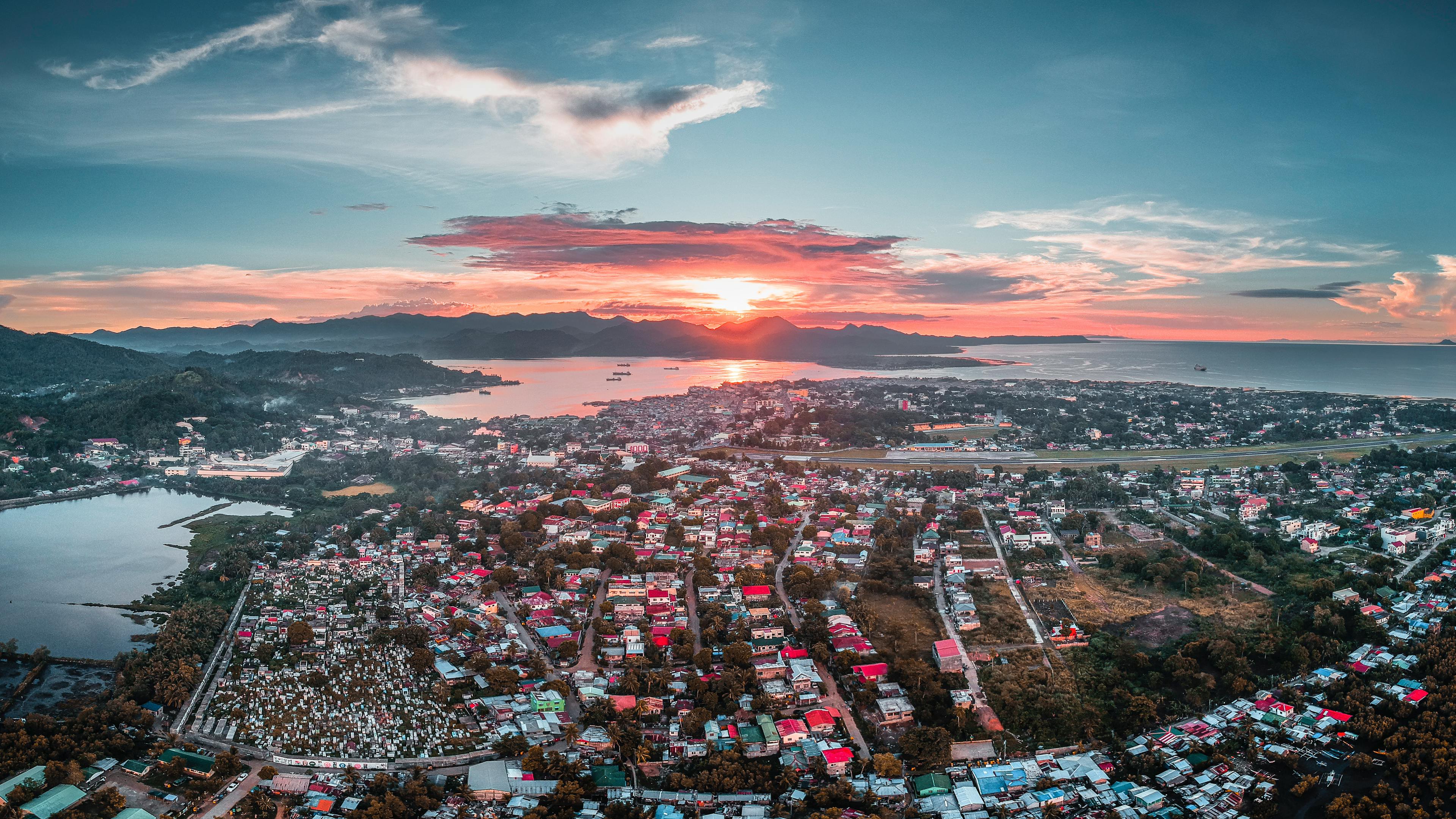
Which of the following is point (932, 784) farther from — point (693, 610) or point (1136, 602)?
point (1136, 602)

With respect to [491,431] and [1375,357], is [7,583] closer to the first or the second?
[491,431]

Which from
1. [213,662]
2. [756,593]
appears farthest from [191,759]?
[756,593]

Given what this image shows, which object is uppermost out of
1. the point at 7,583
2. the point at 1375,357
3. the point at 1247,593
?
the point at 1375,357

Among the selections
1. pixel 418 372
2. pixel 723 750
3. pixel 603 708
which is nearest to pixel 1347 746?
pixel 723 750

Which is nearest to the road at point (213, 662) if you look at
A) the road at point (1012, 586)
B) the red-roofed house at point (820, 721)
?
the red-roofed house at point (820, 721)

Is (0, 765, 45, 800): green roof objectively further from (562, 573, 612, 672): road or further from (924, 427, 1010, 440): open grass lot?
(924, 427, 1010, 440): open grass lot

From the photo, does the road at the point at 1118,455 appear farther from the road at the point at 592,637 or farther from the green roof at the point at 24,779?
the green roof at the point at 24,779
